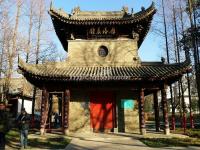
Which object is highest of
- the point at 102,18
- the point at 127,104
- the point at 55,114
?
the point at 102,18

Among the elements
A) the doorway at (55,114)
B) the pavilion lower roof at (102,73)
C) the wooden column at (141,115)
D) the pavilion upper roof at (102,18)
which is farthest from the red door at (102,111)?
the pavilion upper roof at (102,18)

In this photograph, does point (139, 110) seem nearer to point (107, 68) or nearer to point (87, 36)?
point (107, 68)

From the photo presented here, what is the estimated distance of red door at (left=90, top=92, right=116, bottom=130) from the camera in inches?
677

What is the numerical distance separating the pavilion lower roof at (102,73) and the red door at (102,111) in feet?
5.32

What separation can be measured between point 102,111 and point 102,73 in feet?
8.10

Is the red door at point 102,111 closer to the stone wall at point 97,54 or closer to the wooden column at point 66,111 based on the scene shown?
the wooden column at point 66,111

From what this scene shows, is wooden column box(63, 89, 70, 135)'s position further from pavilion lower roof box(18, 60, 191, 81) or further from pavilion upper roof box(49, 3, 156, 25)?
pavilion upper roof box(49, 3, 156, 25)

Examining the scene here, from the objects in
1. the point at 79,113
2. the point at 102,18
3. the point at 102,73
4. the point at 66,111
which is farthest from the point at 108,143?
the point at 102,18

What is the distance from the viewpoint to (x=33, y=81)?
16.8 meters

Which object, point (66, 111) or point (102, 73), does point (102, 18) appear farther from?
point (66, 111)

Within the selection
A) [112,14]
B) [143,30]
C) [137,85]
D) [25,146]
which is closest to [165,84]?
[137,85]

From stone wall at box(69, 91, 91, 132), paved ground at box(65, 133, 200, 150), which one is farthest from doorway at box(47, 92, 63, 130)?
paved ground at box(65, 133, 200, 150)

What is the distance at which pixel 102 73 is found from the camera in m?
16.2

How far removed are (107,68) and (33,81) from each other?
439 cm
